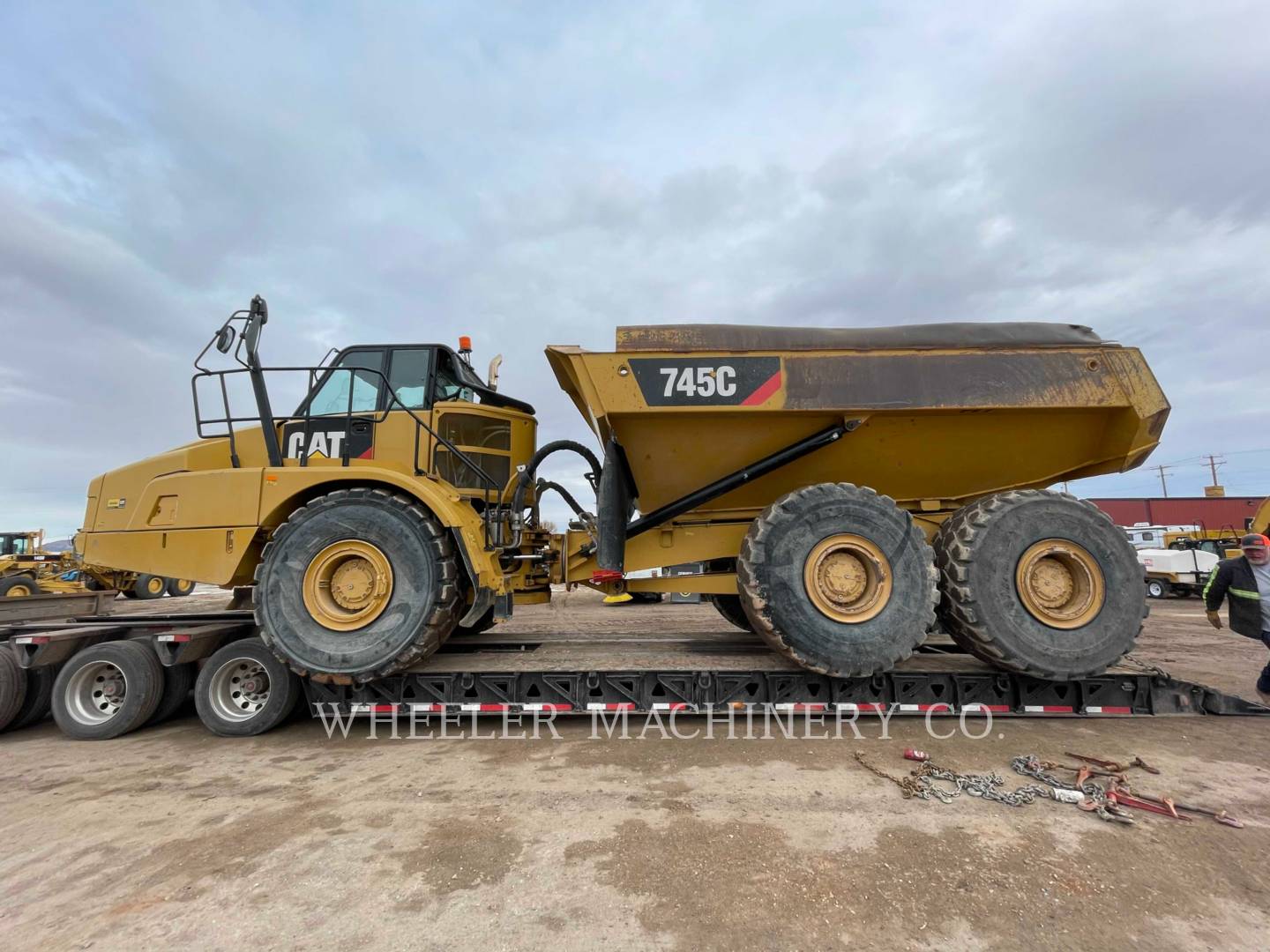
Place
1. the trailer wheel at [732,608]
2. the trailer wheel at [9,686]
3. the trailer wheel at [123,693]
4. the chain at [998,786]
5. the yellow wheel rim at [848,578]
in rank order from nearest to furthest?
1. the chain at [998,786]
2. the yellow wheel rim at [848,578]
3. the trailer wheel at [123,693]
4. the trailer wheel at [9,686]
5. the trailer wheel at [732,608]

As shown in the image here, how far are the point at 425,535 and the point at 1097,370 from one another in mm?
5438

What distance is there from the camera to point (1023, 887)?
101 inches

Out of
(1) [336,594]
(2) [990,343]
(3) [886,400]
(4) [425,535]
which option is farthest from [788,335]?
(1) [336,594]

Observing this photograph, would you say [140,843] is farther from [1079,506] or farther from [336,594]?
[1079,506]

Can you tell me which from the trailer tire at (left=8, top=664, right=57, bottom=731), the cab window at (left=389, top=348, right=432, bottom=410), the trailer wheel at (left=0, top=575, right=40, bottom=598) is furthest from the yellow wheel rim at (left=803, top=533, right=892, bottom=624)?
the trailer wheel at (left=0, top=575, right=40, bottom=598)

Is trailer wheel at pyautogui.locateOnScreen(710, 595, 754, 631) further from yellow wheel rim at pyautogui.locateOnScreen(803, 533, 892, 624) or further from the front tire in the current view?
the front tire

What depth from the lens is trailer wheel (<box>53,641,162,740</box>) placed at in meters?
4.86

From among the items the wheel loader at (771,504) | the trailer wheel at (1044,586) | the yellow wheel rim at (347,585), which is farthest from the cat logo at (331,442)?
the trailer wheel at (1044,586)

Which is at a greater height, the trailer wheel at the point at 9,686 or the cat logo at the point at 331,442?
the cat logo at the point at 331,442

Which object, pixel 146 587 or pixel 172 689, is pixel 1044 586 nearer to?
pixel 172 689

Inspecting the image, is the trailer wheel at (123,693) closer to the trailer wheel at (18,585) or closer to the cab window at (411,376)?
the cab window at (411,376)

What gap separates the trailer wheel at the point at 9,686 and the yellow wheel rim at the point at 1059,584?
8370mm

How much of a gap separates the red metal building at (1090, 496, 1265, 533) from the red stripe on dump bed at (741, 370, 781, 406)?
4021cm

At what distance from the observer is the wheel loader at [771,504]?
442 cm
